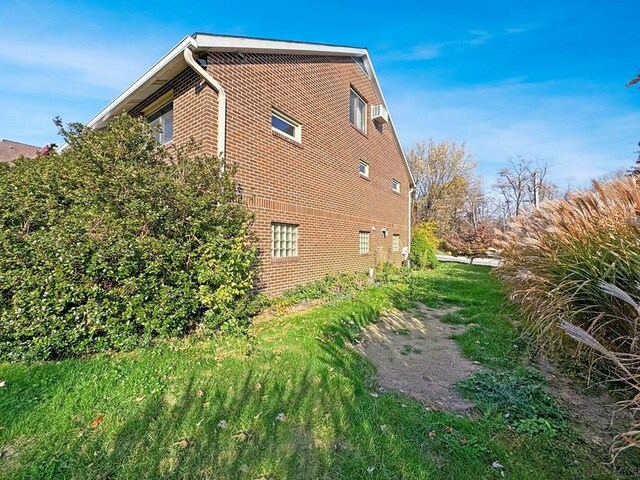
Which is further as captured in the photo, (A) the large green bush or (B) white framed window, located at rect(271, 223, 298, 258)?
(B) white framed window, located at rect(271, 223, 298, 258)

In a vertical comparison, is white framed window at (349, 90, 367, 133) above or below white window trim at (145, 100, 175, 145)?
above

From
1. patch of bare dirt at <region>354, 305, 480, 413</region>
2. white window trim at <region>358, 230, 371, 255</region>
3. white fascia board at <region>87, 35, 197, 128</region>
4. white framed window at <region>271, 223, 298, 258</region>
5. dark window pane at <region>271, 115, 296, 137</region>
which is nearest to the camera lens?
patch of bare dirt at <region>354, 305, 480, 413</region>

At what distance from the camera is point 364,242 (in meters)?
11.6

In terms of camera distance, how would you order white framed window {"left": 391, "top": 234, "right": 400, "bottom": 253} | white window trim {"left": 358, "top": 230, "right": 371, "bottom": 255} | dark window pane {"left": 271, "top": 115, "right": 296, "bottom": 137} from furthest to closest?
1. white framed window {"left": 391, "top": 234, "right": 400, "bottom": 253}
2. white window trim {"left": 358, "top": 230, "right": 371, "bottom": 255}
3. dark window pane {"left": 271, "top": 115, "right": 296, "bottom": 137}

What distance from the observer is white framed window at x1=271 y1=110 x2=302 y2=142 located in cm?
731

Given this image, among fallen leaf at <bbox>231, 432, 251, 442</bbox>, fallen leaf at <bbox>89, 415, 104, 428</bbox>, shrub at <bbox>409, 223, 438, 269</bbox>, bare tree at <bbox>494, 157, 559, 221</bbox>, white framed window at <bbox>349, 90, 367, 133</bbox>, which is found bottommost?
fallen leaf at <bbox>231, 432, 251, 442</bbox>

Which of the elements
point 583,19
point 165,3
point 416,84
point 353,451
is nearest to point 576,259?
point 353,451

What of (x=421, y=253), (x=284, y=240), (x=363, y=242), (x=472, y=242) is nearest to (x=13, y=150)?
(x=284, y=240)

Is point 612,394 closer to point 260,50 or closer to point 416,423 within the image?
point 416,423

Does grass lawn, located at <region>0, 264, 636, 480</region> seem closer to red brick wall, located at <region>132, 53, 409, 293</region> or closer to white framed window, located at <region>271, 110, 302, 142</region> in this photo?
red brick wall, located at <region>132, 53, 409, 293</region>

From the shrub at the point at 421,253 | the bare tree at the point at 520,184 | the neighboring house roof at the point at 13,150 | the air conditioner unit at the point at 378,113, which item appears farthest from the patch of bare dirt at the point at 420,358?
the bare tree at the point at 520,184

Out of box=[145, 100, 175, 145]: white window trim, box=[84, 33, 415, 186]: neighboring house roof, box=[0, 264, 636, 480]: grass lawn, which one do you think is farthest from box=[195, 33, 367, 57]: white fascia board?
box=[0, 264, 636, 480]: grass lawn

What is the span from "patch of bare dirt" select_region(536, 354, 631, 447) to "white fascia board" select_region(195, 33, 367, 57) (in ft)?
24.6

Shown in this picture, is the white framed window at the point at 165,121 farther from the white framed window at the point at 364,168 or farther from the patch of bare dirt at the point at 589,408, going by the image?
the patch of bare dirt at the point at 589,408
